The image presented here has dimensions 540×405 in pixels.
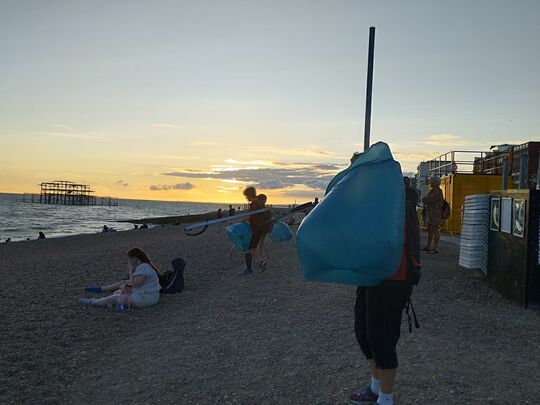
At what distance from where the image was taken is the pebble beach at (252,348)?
461 centimetres

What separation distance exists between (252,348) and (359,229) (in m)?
2.91

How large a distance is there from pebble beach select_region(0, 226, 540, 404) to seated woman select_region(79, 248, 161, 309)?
0.17m

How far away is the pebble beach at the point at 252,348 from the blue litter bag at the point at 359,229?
147 centimetres

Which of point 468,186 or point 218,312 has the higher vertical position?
point 468,186

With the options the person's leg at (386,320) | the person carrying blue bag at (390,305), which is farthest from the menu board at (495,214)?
the person's leg at (386,320)

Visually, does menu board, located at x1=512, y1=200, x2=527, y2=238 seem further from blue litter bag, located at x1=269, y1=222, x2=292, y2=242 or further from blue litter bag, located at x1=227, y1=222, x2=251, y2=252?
blue litter bag, located at x1=269, y1=222, x2=292, y2=242

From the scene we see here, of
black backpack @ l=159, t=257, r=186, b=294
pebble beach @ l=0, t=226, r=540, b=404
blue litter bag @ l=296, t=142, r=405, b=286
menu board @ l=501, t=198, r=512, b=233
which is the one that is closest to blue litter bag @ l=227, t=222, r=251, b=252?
pebble beach @ l=0, t=226, r=540, b=404

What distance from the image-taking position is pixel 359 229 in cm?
348

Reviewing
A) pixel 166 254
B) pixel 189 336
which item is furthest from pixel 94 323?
pixel 166 254

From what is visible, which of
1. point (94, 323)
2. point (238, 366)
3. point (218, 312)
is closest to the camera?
point (238, 366)

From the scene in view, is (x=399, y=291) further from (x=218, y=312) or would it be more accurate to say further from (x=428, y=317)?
(x=218, y=312)

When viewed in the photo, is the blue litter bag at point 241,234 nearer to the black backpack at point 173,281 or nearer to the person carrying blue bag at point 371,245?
the black backpack at point 173,281

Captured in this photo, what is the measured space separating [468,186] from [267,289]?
43.0ft

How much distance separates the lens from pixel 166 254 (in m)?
17.2
